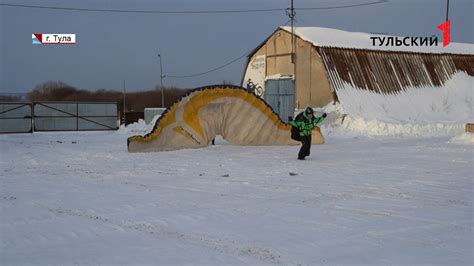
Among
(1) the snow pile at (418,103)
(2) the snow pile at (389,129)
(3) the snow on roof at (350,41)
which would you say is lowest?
(2) the snow pile at (389,129)

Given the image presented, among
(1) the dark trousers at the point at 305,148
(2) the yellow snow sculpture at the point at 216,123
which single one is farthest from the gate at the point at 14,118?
(1) the dark trousers at the point at 305,148

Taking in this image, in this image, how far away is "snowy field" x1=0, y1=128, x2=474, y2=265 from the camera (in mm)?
6055

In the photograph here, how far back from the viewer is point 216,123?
Result: 63.8 feet

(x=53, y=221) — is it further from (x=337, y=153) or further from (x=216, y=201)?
(x=337, y=153)

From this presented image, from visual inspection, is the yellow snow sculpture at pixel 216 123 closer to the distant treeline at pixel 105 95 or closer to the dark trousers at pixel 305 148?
the dark trousers at pixel 305 148

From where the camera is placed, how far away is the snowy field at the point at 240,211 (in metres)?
6.05

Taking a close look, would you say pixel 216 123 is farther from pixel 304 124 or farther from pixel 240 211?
pixel 240 211

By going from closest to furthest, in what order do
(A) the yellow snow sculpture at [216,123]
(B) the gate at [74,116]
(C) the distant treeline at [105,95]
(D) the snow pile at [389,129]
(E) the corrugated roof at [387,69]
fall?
(A) the yellow snow sculpture at [216,123] → (D) the snow pile at [389,129] → (E) the corrugated roof at [387,69] → (B) the gate at [74,116] → (C) the distant treeline at [105,95]

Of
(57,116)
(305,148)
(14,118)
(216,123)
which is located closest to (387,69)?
(216,123)

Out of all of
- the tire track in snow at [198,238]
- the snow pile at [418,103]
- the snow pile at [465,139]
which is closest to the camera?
the tire track in snow at [198,238]

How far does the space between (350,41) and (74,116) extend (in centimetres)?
1571

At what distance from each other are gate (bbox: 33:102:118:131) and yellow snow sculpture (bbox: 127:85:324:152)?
16.1 metres

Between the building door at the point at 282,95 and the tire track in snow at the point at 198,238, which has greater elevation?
the building door at the point at 282,95

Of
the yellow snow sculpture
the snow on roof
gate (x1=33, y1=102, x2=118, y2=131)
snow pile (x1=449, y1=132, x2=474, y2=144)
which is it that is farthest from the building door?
snow pile (x1=449, y1=132, x2=474, y2=144)
